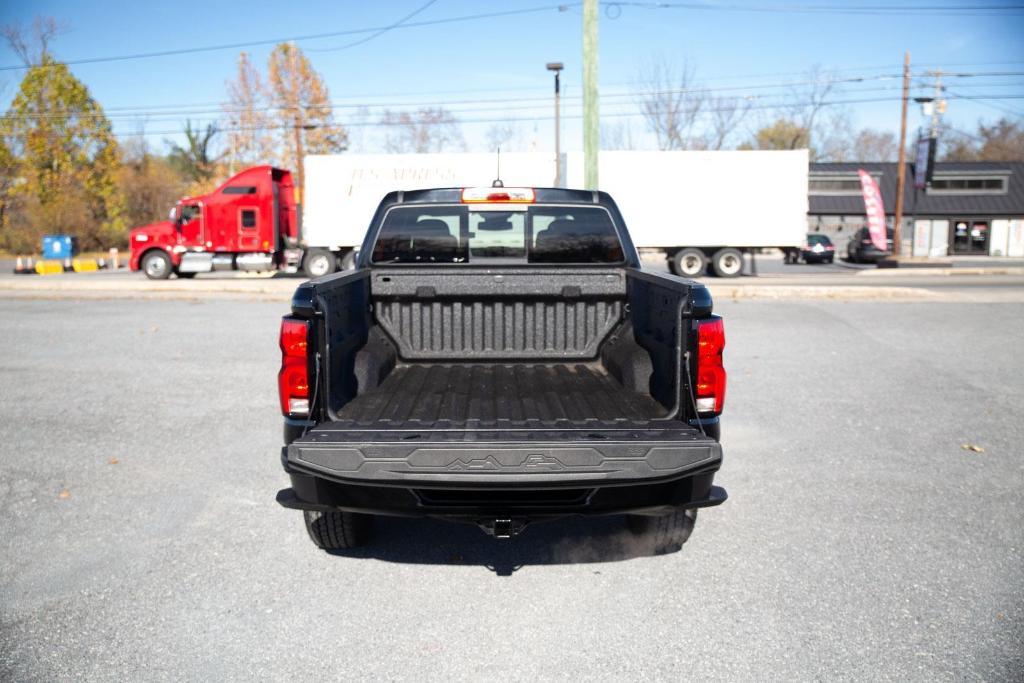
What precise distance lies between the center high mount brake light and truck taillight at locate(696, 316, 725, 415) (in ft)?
5.61

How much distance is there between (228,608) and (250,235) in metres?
22.6

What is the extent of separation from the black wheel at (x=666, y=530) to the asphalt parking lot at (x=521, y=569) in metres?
0.08

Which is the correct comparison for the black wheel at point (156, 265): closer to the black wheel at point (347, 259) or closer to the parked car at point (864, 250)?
the black wheel at point (347, 259)

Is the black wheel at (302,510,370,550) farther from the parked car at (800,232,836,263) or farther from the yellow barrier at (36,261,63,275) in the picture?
the parked car at (800,232,836,263)

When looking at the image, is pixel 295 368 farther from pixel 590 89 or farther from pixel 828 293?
pixel 828 293

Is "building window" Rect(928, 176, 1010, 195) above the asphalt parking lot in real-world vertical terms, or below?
above

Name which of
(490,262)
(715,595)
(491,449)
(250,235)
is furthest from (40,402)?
(250,235)

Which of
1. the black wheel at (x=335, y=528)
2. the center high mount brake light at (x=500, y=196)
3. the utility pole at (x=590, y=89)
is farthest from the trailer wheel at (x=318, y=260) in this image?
the black wheel at (x=335, y=528)

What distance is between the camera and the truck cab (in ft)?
79.7

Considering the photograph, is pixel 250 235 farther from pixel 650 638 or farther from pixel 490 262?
pixel 650 638

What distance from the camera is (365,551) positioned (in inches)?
164

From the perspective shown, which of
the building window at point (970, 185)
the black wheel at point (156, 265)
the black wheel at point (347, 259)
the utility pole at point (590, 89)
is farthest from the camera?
the building window at point (970, 185)

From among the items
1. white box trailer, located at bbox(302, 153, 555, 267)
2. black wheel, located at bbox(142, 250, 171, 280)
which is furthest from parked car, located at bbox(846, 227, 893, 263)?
black wheel, located at bbox(142, 250, 171, 280)

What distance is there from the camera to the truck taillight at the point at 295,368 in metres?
3.45
